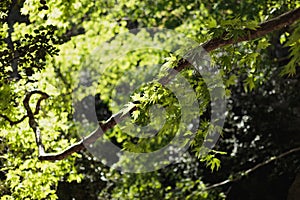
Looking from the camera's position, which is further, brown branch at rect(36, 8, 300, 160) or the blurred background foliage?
the blurred background foliage

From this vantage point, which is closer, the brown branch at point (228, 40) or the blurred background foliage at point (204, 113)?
the brown branch at point (228, 40)

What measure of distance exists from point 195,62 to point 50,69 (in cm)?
226

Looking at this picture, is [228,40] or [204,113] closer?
[228,40]

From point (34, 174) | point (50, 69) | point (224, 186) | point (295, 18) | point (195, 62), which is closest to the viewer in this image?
point (295, 18)

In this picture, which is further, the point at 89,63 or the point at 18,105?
the point at 89,63

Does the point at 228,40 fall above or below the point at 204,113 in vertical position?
below

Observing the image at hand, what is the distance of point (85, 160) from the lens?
16.2 feet

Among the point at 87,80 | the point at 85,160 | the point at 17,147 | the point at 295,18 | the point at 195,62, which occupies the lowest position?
the point at 295,18

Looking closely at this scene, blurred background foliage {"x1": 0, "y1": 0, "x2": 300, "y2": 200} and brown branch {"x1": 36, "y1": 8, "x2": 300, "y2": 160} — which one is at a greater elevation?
blurred background foliage {"x1": 0, "y1": 0, "x2": 300, "y2": 200}

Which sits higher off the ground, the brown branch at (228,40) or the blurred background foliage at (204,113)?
the blurred background foliage at (204,113)

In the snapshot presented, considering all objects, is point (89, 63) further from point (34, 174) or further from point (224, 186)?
point (34, 174)

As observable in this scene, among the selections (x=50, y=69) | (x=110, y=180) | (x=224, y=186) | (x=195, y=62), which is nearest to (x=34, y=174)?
(x=195, y=62)

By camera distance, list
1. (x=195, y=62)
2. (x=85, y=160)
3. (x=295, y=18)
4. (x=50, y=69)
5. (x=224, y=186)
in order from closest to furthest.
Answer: (x=295, y=18), (x=195, y=62), (x=50, y=69), (x=85, y=160), (x=224, y=186)

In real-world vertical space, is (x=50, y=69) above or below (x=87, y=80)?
below
